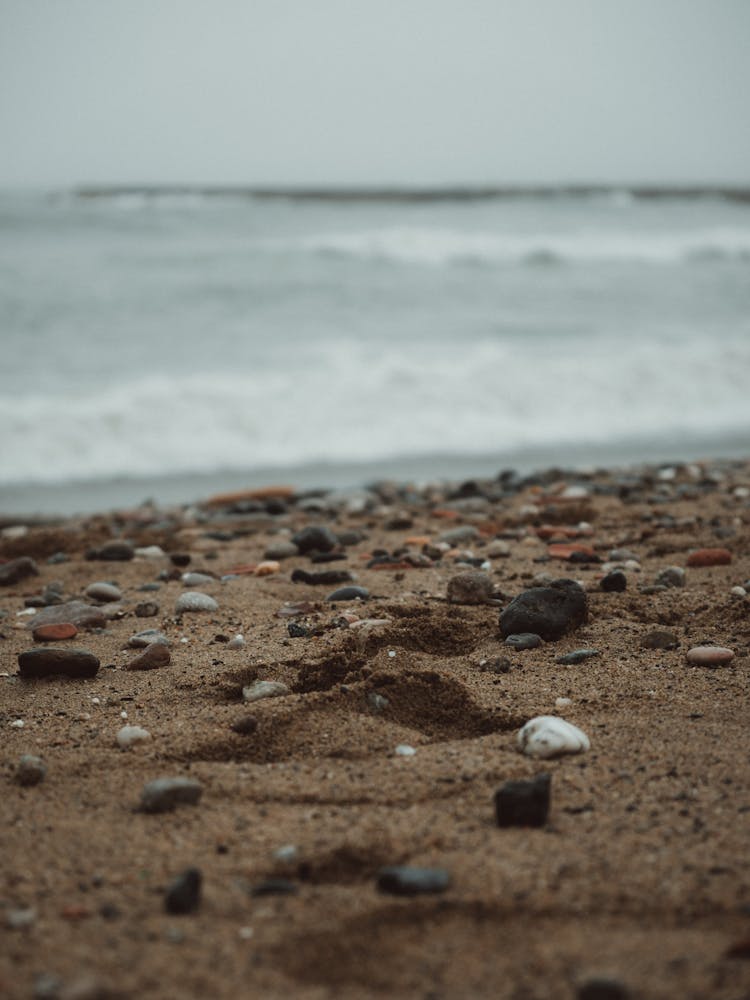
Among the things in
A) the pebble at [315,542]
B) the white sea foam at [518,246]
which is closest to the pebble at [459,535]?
the pebble at [315,542]

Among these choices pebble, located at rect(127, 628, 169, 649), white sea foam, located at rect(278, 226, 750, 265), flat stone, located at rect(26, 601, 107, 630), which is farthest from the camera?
white sea foam, located at rect(278, 226, 750, 265)

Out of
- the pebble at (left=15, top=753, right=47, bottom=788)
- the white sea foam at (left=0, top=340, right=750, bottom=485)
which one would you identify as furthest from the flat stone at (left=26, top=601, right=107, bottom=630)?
the white sea foam at (left=0, top=340, right=750, bottom=485)

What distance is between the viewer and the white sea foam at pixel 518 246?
14.3m

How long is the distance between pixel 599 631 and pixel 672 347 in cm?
710

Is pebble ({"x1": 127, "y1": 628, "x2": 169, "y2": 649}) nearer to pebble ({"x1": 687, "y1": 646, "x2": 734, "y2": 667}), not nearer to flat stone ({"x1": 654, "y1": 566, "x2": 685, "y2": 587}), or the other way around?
pebble ({"x1": 687, "y1": 646, "x2": 734, "y2": 667})

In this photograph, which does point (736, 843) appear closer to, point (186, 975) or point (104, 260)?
point (186, 975)

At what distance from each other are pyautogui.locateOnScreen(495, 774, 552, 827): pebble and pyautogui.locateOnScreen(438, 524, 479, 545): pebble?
7.36ft

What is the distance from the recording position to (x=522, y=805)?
64.5 inches

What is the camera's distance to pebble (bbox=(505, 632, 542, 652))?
2.54 m

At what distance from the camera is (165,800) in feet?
5.74

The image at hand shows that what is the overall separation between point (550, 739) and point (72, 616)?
1.64 metres

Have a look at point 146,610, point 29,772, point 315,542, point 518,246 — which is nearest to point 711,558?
point 315,542

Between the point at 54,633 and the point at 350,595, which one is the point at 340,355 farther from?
the point at 54,633

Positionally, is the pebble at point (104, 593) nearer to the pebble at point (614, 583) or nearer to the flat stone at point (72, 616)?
the flat stone at point (72, 616)
